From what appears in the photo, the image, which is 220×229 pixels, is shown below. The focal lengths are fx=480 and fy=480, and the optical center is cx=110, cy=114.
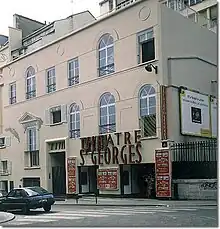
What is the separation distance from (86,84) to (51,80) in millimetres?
4495

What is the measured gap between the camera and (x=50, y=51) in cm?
3625

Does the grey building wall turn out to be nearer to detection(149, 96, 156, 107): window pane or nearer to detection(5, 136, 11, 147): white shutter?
detection(149, 96, 156, 107): window pane

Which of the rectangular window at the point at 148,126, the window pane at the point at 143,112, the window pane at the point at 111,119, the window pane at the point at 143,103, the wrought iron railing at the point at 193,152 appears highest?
the window pane at the point at 143,103

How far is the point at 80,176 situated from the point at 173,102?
944 cm

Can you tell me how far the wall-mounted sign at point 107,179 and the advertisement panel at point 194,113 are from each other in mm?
5208

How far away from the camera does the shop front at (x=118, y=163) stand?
28.9 metres

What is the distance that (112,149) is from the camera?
98.3ft

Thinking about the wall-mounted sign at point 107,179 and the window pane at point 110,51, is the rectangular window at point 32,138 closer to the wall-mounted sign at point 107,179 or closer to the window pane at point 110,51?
the wall-mounted sign at point 107,179

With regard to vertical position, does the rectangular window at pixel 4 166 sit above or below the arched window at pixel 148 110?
below

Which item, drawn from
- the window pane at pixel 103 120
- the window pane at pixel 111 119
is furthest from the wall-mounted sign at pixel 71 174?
the window pane at pixel 111 119

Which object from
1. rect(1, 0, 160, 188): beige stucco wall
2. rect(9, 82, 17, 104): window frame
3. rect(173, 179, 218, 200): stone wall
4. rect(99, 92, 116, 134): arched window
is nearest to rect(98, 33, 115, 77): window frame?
rect(1, 0, 160, 188): beige stucco wall

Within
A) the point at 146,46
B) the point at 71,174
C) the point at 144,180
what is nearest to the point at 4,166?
the point at 71,174

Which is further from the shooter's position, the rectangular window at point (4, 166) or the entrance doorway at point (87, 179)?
the rectangular window at point (4, 166)

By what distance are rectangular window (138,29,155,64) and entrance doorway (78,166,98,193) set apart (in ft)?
28.0
